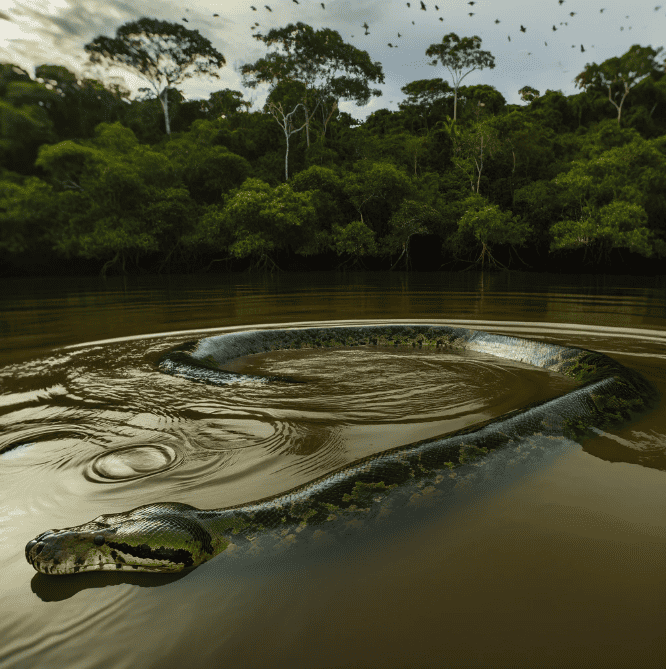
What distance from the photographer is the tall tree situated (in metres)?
33.4

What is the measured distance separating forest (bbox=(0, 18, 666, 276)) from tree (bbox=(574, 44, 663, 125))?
139 millimetres

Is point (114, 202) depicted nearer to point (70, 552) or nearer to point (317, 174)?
point (317, 174)

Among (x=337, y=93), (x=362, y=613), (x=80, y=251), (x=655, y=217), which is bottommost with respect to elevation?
(x=362, y=613)

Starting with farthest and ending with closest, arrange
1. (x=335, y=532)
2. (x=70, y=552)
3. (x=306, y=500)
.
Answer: (x=306, y=500) → (x=335, y=532) → (x=70, y=552)

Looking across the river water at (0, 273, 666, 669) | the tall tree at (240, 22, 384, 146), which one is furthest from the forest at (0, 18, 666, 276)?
the river water at (0, 273, 666, 669)

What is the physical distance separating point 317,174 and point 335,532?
101 feet

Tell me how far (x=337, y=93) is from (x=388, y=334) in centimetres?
3294

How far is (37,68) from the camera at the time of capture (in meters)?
35.7

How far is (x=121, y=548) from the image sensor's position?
88.7 inches

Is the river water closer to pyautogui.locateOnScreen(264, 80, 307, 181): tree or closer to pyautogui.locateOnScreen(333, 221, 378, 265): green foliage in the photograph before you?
pyautogui.locateOnScreen(333, 221, 378, 265): green foliage

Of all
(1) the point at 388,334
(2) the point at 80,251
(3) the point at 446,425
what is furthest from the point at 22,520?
(2) the point at 80,251

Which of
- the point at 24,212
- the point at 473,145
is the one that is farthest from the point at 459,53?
the point at 24,212

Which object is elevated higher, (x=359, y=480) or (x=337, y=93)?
(x=337, y=93)

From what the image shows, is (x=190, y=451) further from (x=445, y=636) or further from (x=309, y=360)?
(x=309, y=360)
